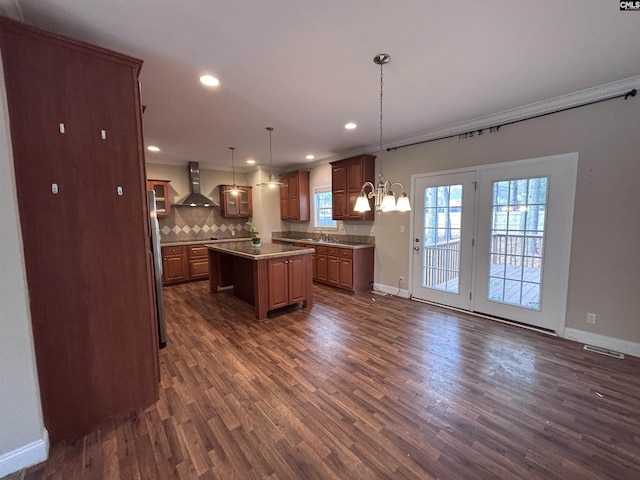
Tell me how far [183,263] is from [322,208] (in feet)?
10.7

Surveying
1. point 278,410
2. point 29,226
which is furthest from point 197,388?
point 29,226

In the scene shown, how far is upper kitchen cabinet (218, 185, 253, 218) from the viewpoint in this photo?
21.2ft

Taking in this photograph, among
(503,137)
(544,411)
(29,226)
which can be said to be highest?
(503,137)

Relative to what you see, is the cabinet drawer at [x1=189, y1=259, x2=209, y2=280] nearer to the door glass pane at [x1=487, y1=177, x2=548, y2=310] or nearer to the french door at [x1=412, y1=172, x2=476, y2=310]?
the french door at [x1=412, y1=172, x2=476, y2=310]

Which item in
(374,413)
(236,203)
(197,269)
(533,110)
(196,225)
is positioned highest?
(533,110)

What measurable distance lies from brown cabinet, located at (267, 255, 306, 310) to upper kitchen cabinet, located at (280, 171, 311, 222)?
2.54 m

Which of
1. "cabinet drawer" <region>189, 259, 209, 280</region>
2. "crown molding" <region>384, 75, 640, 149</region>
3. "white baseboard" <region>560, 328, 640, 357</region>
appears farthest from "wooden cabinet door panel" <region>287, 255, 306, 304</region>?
"white baseboard" <region>560, 328, 640, 357</region>

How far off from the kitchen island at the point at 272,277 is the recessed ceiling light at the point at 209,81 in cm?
192

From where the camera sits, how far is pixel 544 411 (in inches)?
74.4

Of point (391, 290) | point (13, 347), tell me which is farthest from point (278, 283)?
point (13, 347)

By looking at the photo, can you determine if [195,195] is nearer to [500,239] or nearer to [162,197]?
[162,197]

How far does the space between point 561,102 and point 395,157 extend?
214cm

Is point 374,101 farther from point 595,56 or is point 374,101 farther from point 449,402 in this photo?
point 449,402

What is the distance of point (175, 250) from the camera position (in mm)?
5516
